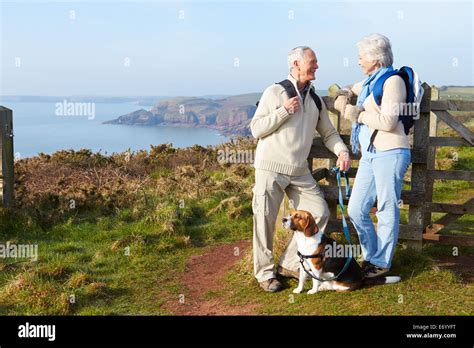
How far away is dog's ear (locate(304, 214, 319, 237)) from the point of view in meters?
5.70

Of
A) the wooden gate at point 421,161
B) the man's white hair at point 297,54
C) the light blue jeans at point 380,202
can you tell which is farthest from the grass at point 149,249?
the man's white hair at point 297,54

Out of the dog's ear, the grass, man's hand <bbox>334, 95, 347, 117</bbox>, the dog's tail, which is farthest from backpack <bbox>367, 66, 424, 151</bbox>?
the grass

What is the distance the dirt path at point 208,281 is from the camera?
6.10 meters

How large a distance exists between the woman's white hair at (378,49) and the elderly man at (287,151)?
51cm

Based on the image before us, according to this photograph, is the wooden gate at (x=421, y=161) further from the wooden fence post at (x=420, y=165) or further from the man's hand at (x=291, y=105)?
the man's hand at (x=291, y=105)

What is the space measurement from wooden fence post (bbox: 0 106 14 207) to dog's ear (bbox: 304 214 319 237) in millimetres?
5915

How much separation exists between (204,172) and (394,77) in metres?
8.36

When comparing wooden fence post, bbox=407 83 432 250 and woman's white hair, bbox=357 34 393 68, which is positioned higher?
woman's white hair, bbox=357 34 393 68

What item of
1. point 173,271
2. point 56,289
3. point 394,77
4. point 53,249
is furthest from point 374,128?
point 53,249

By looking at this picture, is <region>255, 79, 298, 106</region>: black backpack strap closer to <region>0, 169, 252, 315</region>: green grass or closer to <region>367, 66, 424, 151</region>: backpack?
<region>367, 66, 424, 151</region>: backpack

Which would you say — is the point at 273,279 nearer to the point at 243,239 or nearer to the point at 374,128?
the point at 374,128

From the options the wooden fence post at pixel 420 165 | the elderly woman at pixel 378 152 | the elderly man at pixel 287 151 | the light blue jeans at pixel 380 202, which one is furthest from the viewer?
the wooden fence post at pixel 420 165

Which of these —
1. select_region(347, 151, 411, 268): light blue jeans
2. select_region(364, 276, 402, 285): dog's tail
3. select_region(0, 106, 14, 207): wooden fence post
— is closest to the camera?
select_region(347, 151, 411, 268): light blue jeans

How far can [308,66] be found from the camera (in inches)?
225
